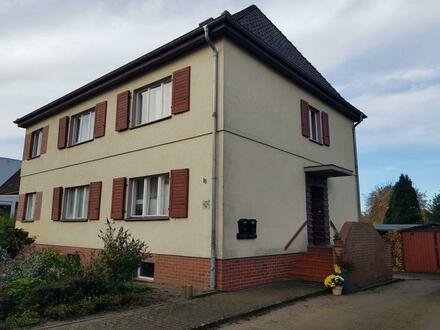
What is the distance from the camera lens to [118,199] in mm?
11742

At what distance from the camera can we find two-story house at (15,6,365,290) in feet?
31.1

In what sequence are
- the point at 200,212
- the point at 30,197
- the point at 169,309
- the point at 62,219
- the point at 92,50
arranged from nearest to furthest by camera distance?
the point at 169,309 → the point at 200,212 → the point at 92,50 → the point at 62,219 → the point at 30,197

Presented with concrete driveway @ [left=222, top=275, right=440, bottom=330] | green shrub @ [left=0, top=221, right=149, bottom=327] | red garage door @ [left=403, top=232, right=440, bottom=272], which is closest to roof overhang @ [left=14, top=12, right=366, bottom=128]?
green shrub @ [left=0, top=221, right=149, bottom=327]

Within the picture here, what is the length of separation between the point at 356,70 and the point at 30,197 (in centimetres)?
1469

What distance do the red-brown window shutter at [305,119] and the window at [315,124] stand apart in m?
0.73

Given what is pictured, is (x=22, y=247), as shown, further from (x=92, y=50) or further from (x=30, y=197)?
(x=92, y=50)

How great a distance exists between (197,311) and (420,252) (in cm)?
1538

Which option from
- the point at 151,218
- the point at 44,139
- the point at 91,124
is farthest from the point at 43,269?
the point at 44,139

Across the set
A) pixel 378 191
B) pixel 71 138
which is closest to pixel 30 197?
pixel 71 138

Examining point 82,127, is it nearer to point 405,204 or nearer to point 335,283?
point 335,283

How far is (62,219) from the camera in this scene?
14.5 meters

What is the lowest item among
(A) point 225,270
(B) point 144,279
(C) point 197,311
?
(C) point 197,311

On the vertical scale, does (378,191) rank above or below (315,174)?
above

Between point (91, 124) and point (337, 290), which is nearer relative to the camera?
point (337, 290)
